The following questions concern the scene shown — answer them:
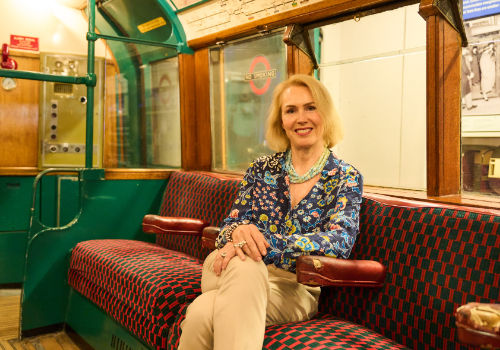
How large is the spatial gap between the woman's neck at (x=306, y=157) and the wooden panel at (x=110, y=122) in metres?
2.03

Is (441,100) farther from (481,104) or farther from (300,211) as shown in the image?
(300,211)

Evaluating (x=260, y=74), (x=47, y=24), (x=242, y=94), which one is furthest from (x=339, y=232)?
(x=47, y=24)

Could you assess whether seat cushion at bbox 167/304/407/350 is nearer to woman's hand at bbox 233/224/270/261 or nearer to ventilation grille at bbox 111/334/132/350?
woman's hand at bbox 233/224/270/261

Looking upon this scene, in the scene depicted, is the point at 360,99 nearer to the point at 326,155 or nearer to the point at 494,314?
the point at 326,155

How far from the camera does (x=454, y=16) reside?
7.19 ft

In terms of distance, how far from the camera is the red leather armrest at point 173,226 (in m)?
2.69

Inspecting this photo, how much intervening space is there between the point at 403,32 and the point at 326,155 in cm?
162

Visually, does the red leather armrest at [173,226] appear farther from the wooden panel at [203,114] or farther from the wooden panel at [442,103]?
the wooden panel at [442,103]

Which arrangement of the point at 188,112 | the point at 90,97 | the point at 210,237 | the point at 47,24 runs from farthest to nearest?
the point at 47,24 < the point at 188,112 < the point at 90,97 < the point at 210,237

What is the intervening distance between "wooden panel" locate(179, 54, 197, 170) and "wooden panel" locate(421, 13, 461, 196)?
2139 mm

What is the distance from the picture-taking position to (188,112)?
390cm

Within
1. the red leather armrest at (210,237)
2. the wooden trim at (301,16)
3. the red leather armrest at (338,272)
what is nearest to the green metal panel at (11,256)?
the wooden trim at (301,16)

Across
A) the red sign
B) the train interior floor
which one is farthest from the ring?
the red sign

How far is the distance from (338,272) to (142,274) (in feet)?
3.62
